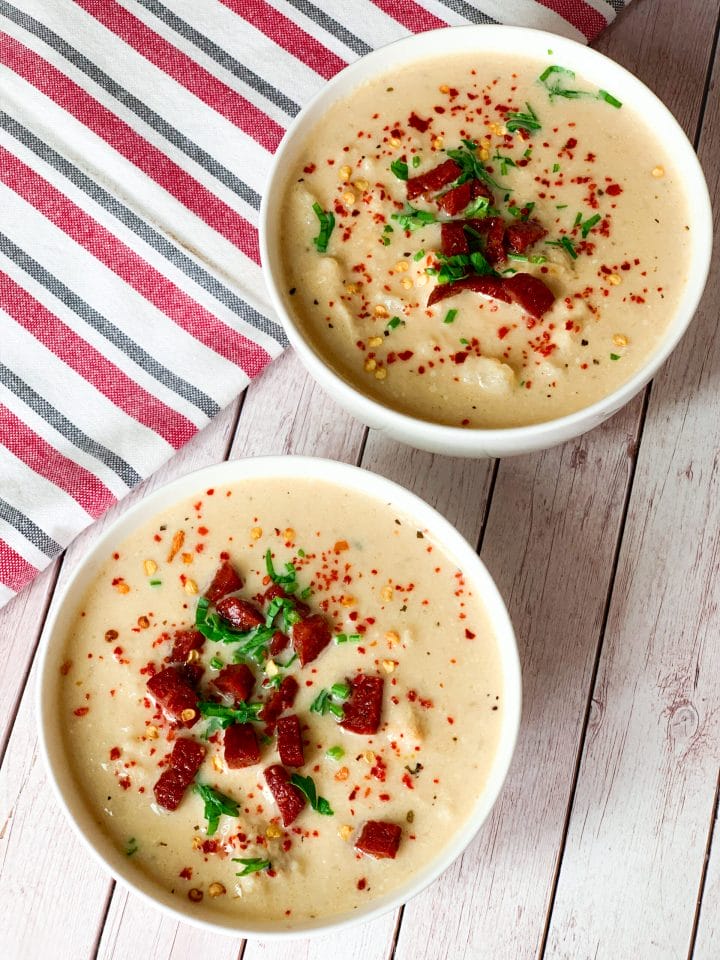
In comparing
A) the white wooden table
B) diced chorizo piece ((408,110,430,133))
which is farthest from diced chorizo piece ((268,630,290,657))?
diced chorizo piece ((408,110,430,133))

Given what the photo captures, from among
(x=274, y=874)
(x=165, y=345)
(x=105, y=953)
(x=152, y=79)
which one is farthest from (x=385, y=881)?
(x=152, y=79)

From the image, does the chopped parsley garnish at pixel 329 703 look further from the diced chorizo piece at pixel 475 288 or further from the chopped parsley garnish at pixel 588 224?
the chopped parsley garnish at pixel 588 224

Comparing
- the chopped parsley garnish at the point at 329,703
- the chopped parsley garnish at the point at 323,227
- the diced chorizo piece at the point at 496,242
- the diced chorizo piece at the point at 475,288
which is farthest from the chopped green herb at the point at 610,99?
the chopped parsley garnish at the point at 329,703

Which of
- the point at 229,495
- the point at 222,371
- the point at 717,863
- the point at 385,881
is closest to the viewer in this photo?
the point at 385,881

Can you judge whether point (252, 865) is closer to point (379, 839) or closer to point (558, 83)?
point (379, 839)

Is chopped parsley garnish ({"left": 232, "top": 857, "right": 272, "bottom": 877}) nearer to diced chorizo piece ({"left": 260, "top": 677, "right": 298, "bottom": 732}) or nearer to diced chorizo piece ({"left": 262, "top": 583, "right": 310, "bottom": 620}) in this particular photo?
diced chorizo piece ({"left": 260, "top": 677, "right": 298, "bottom": 732})

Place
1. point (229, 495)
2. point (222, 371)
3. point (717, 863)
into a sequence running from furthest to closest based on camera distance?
point (222, 371) < point (717, 863) < point (229, 495)

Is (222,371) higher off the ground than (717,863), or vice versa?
(222,371)

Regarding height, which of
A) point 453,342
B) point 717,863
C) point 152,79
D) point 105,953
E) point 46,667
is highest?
point 152,79

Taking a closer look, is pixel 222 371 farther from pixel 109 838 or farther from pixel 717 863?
pixel 717 863

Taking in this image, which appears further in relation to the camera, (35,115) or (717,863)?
(35,115)
